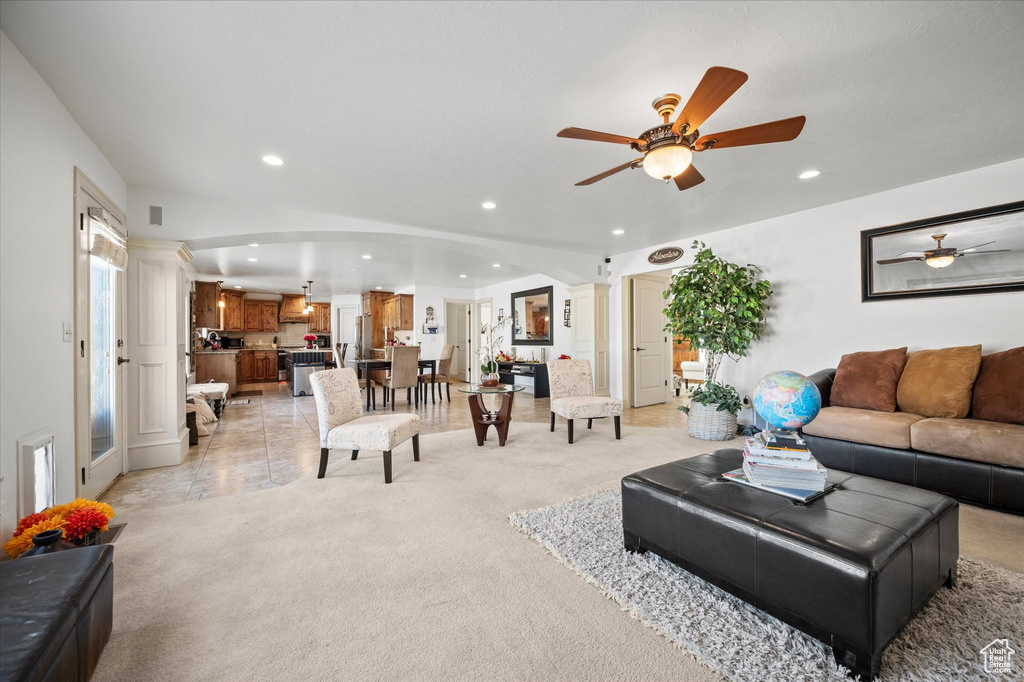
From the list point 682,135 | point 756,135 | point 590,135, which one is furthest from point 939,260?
point 590,135

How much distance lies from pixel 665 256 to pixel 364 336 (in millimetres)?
7502

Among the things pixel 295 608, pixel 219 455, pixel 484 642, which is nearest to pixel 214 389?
pixel 219 455

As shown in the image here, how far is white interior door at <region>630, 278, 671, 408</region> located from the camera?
6488mm

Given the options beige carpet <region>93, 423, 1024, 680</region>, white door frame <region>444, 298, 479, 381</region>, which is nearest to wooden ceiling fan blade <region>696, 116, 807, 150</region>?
beige carpet <region>93, 423, 1024, 680</region>

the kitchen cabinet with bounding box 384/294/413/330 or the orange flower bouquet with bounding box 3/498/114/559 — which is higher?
the kitchen cabinet with bounding box 384/294/413/330

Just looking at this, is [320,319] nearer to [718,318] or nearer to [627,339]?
[627,339]

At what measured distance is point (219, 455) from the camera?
12.8 ft

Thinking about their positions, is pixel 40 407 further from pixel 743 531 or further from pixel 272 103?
pixel 743 531

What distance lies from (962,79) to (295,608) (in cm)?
404

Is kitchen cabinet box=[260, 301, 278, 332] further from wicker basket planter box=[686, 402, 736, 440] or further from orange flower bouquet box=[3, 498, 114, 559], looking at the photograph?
wicker basket planter box=[686, 402, 736, 440]

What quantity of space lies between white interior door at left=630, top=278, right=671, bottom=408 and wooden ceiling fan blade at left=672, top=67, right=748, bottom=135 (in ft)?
15.0

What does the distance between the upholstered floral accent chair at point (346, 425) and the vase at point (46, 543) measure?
1.55 meters

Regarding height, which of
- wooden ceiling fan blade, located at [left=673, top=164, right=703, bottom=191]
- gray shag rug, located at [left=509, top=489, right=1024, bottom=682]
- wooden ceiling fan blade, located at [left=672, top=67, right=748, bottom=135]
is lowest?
gray shag rug, located at [left=509, top=489, right=1024, bottom=682]

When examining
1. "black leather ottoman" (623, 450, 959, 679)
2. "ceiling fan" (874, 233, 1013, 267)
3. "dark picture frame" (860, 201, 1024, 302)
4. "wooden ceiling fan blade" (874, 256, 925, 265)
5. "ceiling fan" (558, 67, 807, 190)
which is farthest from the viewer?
"wooden ceiling fan blade" (874, 256, 925, 265)
